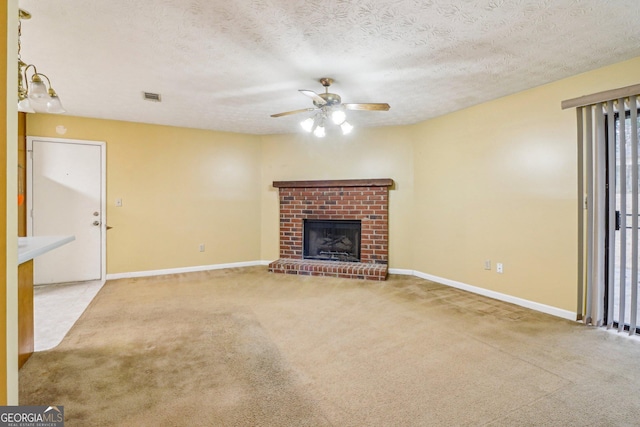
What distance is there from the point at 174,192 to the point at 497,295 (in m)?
4.64

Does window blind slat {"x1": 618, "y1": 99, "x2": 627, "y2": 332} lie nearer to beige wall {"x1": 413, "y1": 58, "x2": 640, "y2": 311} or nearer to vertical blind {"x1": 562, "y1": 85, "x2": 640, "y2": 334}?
vertical blind {"x1": 562, "y1": 85, "x2": 640, "y2": 334}

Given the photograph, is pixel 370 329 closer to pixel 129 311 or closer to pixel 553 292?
pixel 553 292

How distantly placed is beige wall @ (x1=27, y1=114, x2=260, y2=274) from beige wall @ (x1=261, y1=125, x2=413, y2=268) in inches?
9.1

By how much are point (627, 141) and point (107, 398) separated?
4.23 meters

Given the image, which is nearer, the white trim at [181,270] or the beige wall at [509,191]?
the beige wall at [509,191]

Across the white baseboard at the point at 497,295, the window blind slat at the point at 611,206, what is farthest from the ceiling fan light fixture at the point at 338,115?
the white baseboard at the point at 497,295

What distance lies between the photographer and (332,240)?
531 centimetres

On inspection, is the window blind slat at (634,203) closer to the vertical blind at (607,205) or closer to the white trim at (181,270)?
the vertical blind at (607,205)

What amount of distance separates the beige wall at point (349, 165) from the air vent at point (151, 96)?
2.06 meters

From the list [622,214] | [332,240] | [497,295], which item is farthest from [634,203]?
[332,240]

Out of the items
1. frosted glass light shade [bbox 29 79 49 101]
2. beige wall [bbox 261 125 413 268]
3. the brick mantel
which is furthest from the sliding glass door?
frosted glass light shade [bbox 29 79 49 101]

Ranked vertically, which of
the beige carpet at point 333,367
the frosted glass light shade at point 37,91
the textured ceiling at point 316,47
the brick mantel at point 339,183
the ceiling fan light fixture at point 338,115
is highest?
the textured ceiling at point 316,47

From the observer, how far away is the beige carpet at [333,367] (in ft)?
5.56
